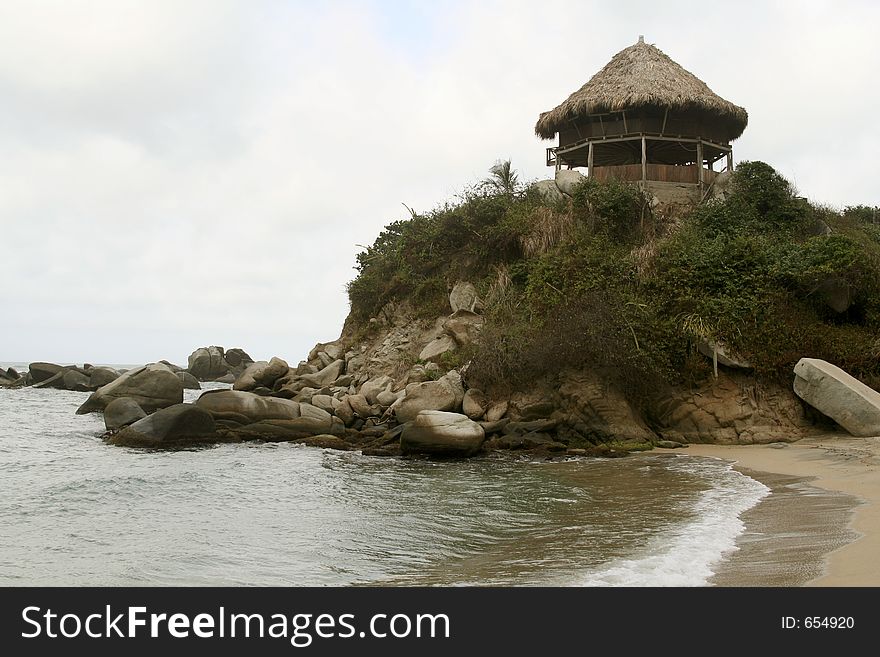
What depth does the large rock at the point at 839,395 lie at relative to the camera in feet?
50.8

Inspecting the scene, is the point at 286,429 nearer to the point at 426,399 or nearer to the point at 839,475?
the point at 426,399

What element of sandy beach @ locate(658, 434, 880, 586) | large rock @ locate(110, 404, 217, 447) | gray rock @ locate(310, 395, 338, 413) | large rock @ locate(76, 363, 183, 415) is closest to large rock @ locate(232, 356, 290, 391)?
large rock @ locate(76, 363, 183, 415)

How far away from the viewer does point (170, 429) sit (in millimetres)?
18484

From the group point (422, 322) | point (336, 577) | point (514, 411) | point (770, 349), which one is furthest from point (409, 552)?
point (422, 322)

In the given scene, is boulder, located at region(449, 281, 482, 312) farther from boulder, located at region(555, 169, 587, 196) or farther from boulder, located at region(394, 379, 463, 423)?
boulder, located at region(555, 169, 587, 196)

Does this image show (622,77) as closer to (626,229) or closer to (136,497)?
(626,229)

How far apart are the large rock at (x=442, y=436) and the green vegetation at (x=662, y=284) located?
2872 mm

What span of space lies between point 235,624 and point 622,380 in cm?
1436

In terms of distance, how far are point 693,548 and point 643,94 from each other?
71.9ft

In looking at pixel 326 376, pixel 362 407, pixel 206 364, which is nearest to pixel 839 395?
pixel 362 407

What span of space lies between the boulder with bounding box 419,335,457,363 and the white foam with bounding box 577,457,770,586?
453 inches

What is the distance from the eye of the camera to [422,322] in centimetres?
2552

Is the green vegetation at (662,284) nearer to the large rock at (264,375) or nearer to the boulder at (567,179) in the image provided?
the boulder at (567,179)

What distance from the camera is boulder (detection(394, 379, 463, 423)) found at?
1878cm
